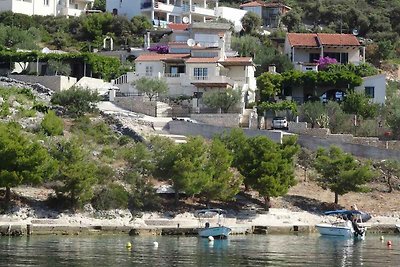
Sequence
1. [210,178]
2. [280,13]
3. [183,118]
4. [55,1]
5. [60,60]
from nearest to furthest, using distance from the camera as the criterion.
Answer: [210,178]
[183,118]
[60,60]
[55,1]
[280,13]

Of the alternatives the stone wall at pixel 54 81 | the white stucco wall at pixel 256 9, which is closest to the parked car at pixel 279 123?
the stone wall at pixel 54 81

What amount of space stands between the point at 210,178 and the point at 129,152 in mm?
6750

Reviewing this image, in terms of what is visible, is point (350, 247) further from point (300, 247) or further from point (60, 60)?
point (60, 60)

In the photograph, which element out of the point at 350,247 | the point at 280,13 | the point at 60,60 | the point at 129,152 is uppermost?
the point at 280,13

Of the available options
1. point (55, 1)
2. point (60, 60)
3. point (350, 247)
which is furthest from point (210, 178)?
point (55, 1)

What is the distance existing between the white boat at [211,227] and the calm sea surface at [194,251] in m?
0.70

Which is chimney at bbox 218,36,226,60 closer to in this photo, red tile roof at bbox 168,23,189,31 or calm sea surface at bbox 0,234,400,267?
red tile roof at bbox 168,23,189,31

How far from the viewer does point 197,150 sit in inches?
2301

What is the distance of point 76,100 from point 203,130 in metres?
10.6

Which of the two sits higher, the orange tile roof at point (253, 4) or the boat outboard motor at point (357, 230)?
the orange tile roof at point (253, 4)

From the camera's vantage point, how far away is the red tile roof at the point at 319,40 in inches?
3602

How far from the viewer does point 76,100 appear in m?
72.4

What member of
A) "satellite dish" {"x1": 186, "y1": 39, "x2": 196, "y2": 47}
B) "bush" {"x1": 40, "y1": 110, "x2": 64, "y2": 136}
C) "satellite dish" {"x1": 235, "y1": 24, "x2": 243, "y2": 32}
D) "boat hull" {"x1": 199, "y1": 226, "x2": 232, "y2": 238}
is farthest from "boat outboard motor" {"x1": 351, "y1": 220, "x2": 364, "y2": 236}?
"satellite dish" {"x1": 235, "y1": 24, "x2": 243, "y2": 32}

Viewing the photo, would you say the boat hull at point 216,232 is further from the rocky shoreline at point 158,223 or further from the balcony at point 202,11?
the balcony at point 202,11
